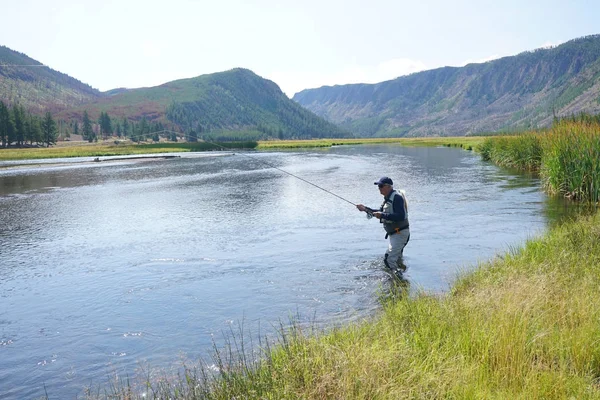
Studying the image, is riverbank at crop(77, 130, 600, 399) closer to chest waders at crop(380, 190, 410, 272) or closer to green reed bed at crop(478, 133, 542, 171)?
chest waders at crop(380, 190, 410, 272)

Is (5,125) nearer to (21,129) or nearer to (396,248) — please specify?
(21,129)

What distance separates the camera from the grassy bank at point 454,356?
17.5 ft

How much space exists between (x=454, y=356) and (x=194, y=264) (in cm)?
1096

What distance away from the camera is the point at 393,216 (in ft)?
40.8

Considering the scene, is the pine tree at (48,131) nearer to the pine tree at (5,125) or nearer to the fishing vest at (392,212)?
the pine tree at (5,125)

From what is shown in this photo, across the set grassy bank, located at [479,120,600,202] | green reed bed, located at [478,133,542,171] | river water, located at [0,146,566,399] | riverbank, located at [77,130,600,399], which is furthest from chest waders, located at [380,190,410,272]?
green reed bed, located at [478,133,542,171]

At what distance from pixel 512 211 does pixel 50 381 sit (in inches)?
794

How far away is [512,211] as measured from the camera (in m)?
22.3

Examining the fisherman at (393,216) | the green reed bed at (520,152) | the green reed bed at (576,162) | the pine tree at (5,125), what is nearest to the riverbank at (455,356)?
the fisherman at (393,216)

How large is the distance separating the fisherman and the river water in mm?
697

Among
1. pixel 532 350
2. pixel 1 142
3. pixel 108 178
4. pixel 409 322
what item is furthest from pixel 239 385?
pixel 1 142

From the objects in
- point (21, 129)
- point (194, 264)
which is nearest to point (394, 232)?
point (194, 264)

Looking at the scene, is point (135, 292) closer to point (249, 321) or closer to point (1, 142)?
point (249, 321)

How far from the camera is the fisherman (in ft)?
40.8
